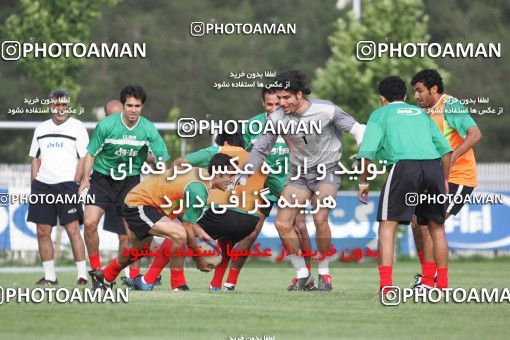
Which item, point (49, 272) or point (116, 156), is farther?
point (49, 272)

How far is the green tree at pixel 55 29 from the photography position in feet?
83.3

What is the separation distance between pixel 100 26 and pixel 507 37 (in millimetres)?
15582

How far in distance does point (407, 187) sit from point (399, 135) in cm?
47

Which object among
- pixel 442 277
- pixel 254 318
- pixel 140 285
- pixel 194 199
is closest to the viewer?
pixel 254 318

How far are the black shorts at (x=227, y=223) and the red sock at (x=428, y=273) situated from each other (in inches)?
78.5

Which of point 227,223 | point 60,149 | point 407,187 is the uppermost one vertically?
point 60,149

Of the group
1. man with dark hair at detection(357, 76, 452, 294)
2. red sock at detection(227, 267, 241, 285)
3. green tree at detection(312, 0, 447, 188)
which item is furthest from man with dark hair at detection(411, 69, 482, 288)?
green tree at detection(312, 0, 447, 188)

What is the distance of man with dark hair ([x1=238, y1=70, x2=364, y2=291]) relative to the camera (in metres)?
13.9

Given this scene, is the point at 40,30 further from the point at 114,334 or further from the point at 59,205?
the point at 114,334

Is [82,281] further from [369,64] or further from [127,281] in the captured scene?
[369,64]

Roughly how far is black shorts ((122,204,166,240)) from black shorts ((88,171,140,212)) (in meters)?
1.24

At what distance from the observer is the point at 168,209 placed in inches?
539

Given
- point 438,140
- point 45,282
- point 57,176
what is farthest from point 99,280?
point 438,140

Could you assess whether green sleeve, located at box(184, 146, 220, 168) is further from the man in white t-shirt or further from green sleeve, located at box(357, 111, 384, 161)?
the man in white t-shirt
